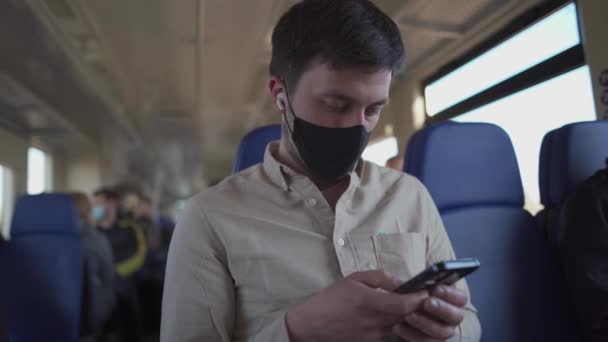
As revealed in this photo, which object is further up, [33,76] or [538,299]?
[33,76]

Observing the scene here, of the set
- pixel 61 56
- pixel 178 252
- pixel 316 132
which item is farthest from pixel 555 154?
pixel 61 56

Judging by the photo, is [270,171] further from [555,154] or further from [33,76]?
[33,76]

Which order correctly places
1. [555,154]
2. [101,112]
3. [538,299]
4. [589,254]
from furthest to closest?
[101,112] → [555,154] → [538,299] → [589,254]

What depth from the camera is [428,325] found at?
96 cm

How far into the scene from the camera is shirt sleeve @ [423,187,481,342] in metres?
1.24

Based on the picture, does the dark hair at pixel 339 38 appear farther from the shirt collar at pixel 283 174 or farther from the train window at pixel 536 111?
the train window at pixel 536 111

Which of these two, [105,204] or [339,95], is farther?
[105,204]

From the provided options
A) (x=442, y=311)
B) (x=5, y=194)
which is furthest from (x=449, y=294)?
(x=5, y=194)

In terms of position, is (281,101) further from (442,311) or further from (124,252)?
(124,252)

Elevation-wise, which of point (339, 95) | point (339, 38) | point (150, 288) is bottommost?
point (150, 288)

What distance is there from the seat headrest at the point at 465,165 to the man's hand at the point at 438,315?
2.66 feet

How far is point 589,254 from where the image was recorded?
64.3 inches

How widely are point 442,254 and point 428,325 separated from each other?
1.24ft

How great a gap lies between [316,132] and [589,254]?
100cm
